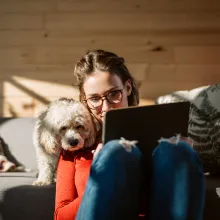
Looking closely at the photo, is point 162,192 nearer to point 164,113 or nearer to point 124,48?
point 164,113

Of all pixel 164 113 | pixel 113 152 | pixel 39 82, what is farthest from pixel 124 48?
pixel 113 152

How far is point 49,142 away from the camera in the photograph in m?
1.82

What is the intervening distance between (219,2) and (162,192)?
6.14 feet

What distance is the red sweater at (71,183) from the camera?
4.50 feet

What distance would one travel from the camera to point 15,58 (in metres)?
2.82

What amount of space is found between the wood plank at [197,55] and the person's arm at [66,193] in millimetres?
1411

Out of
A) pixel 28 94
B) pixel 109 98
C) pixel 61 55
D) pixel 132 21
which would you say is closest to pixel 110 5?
pixel 132 21

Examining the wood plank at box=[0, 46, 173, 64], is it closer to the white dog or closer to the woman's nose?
the white dog

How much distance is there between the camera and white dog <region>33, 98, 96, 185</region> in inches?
67.3

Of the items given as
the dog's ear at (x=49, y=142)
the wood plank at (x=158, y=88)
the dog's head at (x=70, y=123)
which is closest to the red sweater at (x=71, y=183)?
the dog's head at (x=70, y=123)

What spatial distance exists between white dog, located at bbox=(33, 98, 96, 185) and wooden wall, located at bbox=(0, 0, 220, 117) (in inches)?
36.7

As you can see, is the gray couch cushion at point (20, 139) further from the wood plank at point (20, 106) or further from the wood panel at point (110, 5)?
the wood panel at point (110, 5)

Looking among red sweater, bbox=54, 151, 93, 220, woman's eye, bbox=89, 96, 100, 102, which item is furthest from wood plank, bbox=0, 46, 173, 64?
red sweater, bbox=54, 151, 93, 220

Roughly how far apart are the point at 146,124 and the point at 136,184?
190 mm
